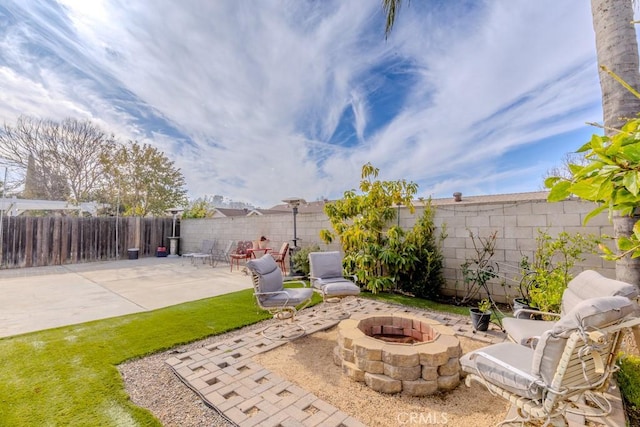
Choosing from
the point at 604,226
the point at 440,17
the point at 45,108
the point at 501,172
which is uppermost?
the point at 45,108

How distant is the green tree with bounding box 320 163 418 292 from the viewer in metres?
5.75

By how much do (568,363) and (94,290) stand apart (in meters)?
7.97

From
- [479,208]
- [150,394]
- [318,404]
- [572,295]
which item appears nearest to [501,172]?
[479,208]

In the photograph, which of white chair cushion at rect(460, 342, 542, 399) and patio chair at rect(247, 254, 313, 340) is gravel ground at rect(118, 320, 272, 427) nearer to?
patio chair at rect(247, 254, 313, 340)

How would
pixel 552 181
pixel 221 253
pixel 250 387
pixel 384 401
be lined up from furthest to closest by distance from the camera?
pixel 221 253
pixel 250 387
pixel 384 401
pixel 552 181

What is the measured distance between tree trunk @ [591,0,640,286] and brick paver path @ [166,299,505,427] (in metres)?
1.57

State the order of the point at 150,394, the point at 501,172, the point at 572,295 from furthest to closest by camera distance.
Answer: the point at 501,172 → the point at 572,295 → the point at 150,394

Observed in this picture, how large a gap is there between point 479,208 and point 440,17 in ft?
12.4

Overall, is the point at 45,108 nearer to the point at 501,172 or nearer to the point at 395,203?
the point at 395,203

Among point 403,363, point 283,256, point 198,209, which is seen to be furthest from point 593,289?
point 198,209

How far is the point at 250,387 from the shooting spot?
98.6 inches

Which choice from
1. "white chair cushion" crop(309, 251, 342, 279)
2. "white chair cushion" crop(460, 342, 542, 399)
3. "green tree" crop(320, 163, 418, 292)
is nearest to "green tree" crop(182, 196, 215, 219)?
"green tree" crop(320, 163, 418, 292)

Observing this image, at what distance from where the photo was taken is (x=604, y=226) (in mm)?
4129

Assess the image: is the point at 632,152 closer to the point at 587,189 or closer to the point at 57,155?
the point at 587,189
